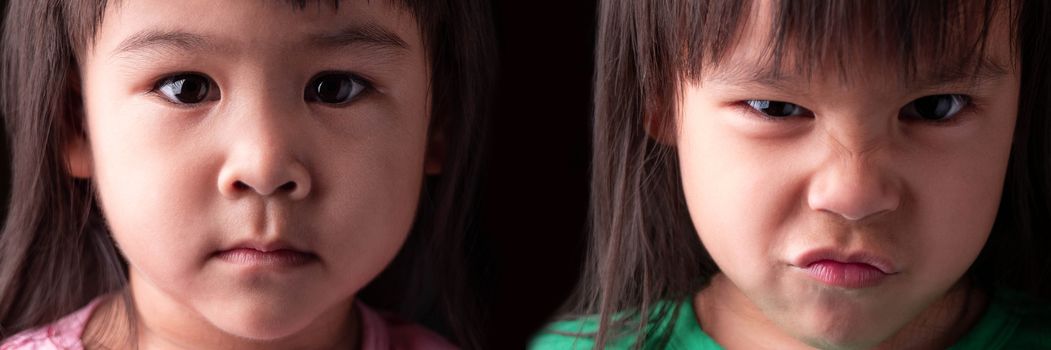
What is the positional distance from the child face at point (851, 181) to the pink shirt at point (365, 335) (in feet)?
1.51

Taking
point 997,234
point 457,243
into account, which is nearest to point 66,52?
point 457,243

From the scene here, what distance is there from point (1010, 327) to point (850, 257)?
29 cm

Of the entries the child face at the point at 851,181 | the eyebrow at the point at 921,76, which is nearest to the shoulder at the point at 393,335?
the child face at the point at 851,181

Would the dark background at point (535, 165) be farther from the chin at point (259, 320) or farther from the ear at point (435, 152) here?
the chin at point (259, 320)

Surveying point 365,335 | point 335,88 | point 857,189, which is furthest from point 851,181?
point 365,335

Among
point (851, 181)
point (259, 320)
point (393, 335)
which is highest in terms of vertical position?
point (851, 181)

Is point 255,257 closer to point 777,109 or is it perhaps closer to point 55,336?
point 55,336

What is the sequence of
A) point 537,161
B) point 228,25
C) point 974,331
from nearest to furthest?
point 228,25 < point 974,331 < point 537,161

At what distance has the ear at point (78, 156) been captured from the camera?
1480 millimetres

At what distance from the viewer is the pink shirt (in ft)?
4.98

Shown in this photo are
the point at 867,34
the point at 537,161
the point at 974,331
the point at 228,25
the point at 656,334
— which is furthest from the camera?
the point at 537,161

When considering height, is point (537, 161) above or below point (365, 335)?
above

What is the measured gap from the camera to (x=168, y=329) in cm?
151

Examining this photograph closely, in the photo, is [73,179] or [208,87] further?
[73,179]
